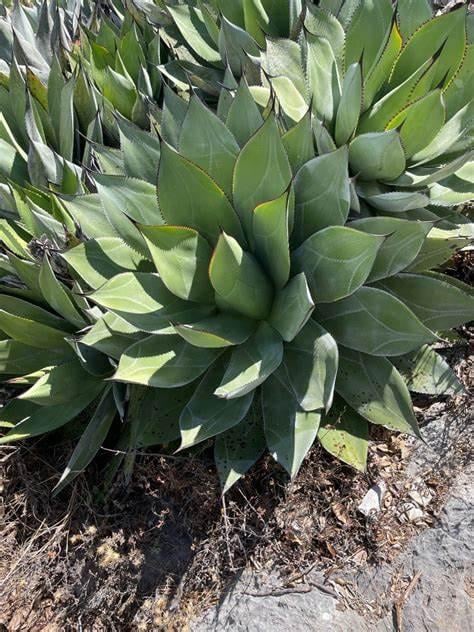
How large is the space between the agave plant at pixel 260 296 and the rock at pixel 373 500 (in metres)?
0.20

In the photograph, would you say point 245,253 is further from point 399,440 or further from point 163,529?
point 163,529

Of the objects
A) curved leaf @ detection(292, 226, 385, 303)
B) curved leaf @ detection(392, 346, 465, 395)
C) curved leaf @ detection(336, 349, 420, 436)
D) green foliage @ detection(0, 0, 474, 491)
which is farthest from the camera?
curved leaf @ detection(392, 346, 465, 395)

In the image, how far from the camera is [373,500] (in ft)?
5.68

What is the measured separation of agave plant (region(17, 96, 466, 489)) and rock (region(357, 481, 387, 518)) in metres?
0.20

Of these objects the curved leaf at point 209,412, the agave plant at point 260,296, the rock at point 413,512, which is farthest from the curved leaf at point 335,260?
the rock at point 413,512

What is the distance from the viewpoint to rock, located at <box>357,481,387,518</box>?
172 centimetres

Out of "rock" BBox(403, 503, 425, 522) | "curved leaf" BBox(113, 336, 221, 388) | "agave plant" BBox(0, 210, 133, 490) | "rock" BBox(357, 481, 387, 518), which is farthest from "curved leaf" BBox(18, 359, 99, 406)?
"rock" BBox(403, 503, 425, 522)

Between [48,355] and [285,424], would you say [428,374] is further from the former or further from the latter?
[48,355]

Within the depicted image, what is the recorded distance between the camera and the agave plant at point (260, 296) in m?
1.39

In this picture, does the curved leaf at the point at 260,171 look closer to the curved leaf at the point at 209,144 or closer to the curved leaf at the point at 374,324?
the curved leaf at the point at 209,144

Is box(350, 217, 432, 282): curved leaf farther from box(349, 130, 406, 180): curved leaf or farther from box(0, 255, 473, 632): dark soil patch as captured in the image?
box(0, 255, 473, 632): dark soil patch

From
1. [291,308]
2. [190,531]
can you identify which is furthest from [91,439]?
[291,308]

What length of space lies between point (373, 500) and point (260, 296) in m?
0.75

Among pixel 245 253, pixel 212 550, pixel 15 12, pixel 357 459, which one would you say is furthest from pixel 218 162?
pixel 15 12
